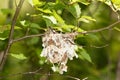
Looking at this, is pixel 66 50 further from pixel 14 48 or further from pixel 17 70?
pixel 17 70

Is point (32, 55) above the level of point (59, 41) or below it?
below

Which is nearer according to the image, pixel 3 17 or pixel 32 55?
pixel 32 55

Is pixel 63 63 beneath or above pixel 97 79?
above

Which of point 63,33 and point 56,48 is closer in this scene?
point 56,48

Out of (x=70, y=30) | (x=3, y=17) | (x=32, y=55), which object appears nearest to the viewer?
(x=70, y=30)

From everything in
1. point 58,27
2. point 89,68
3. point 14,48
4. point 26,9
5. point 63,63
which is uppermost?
point 58,27

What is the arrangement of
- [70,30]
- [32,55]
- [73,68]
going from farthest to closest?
[73,68], [32,55], [70,30]

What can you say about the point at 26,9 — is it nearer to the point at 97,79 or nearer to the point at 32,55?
the point at 32,55

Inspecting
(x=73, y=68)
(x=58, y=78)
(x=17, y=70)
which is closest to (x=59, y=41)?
(x=58, y=78)

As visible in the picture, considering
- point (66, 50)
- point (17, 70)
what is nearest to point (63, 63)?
point (66, 50)
